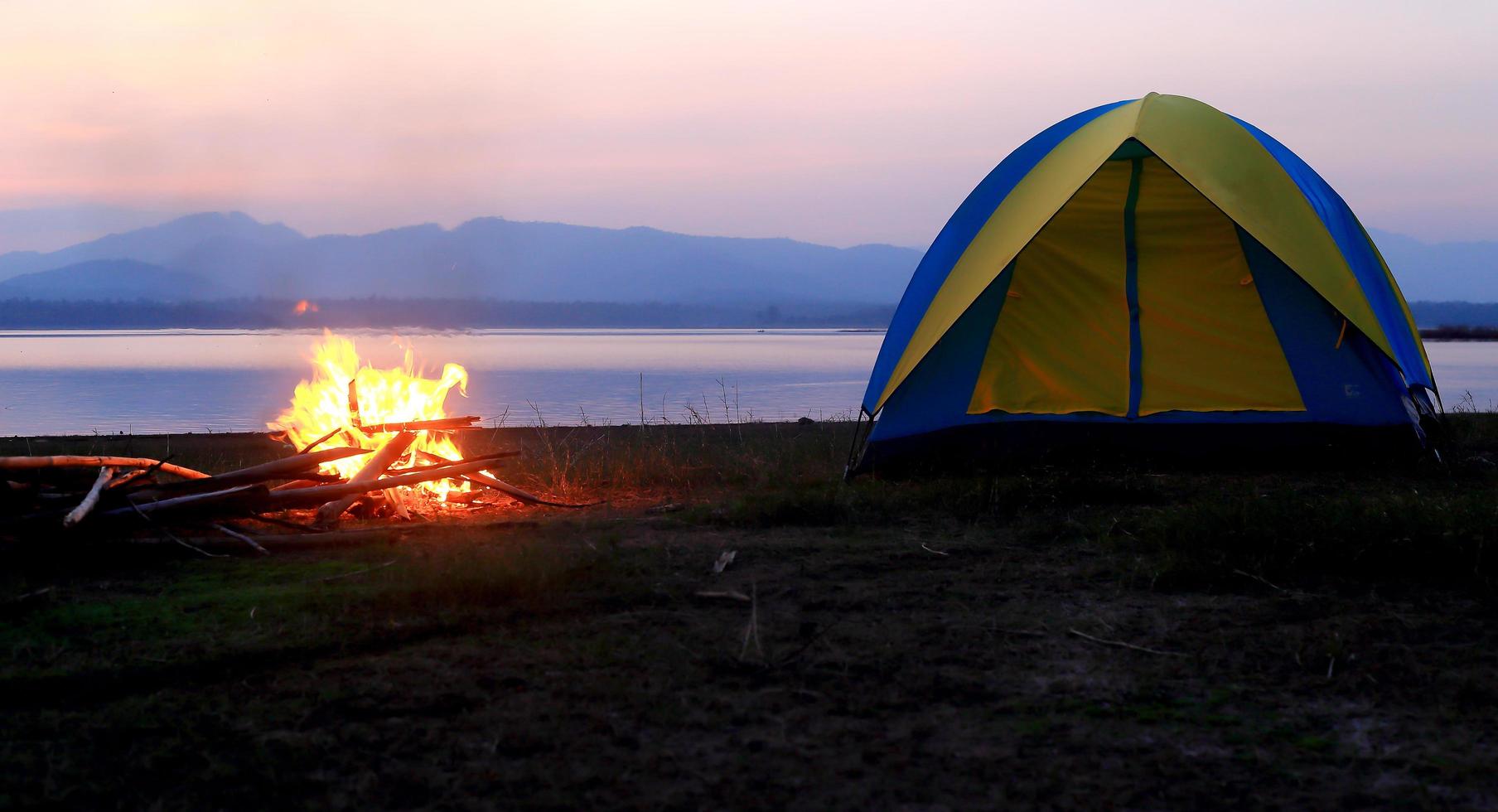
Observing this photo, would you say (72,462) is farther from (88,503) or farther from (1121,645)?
(1121,645)

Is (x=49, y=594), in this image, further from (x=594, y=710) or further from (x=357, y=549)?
(x=594, y=710)

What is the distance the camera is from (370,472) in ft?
20.6

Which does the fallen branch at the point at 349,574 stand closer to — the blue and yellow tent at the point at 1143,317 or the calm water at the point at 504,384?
the blue and yellow tent at the point at 1143,317

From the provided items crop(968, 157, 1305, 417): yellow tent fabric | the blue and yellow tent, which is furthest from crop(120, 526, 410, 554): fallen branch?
crop(968, 157, 1305, 417): yellow tent fabric

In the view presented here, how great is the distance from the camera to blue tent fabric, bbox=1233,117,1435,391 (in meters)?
Answer: 7.55

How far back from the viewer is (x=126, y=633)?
401 centimetres

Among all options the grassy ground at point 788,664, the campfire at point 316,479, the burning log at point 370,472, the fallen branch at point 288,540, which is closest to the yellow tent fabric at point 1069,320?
the grassy ground at point 788,664

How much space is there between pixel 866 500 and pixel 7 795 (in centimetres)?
474

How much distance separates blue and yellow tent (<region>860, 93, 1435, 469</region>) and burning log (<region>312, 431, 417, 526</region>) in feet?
9.77

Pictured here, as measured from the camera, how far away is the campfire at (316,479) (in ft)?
17.5

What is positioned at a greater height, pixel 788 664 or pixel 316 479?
pixel 316 479

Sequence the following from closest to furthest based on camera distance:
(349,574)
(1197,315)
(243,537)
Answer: (349,574) → (243,537) → (1197,315)

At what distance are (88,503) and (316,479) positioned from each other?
151 cm

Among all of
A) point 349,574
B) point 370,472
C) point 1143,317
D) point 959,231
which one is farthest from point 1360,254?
point 349,574
